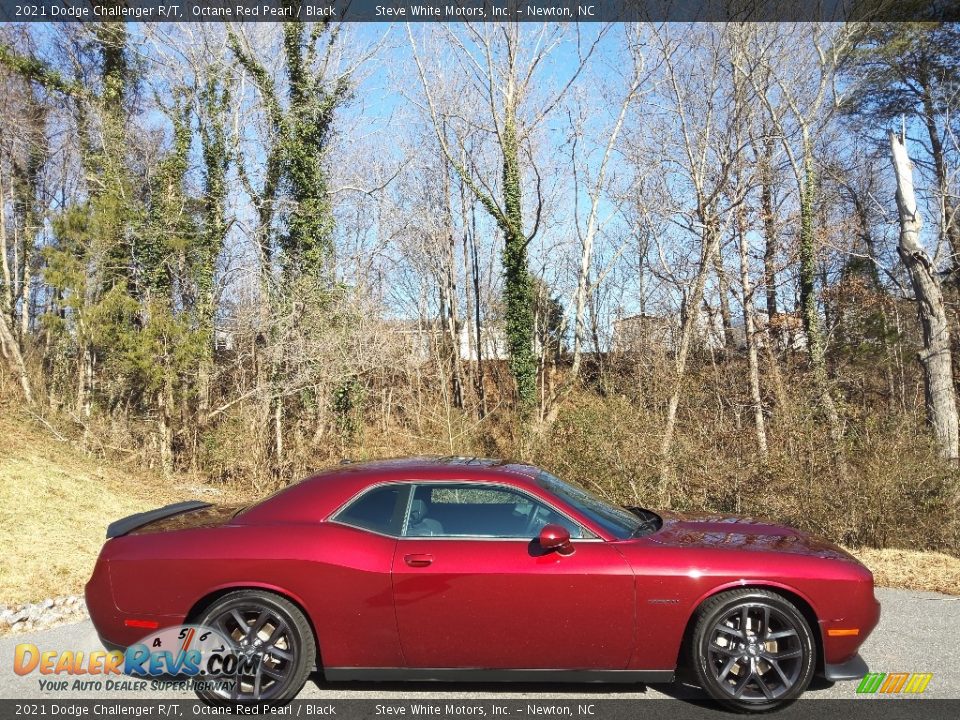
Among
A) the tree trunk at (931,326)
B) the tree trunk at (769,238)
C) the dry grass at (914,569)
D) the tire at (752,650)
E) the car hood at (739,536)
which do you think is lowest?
the dry grass at (914,569)

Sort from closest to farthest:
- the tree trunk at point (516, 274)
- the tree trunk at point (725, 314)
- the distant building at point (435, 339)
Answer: the tree trunk at point (516, 274) → the distant building at point (435, 339) → the tree trunk at point (725, 314)

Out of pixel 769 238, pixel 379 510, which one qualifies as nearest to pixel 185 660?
pixel 379 510

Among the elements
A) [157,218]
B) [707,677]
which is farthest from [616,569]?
[157,218]

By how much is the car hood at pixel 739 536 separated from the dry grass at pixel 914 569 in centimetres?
266

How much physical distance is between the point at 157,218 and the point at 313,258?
12.3ft

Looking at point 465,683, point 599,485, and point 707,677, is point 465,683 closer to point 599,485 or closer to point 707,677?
point 707,677

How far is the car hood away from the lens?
429 cm

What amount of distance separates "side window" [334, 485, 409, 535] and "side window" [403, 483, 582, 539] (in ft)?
0.24

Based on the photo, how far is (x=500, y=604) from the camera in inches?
159

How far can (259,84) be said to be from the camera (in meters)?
19.5

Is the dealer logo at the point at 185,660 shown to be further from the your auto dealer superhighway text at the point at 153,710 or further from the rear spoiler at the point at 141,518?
the rear spoiler at the point at 141,518

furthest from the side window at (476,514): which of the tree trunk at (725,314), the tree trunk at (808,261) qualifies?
the tree trunk at (725,314)

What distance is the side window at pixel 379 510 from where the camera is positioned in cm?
433

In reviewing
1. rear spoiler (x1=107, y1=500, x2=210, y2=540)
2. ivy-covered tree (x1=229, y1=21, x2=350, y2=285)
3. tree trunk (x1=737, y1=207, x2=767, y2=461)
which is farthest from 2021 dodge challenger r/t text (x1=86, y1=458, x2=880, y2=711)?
ivy-covered tree (x1=229, y1=21, x2=350, y2=285)
